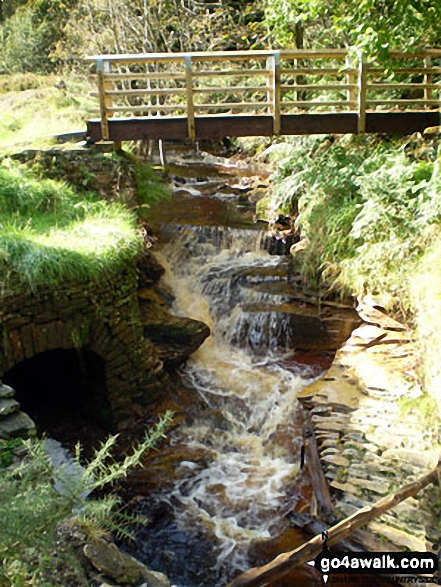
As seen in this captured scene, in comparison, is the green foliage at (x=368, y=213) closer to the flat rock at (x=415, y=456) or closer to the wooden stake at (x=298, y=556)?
the flat rock at (x=415, y=456)

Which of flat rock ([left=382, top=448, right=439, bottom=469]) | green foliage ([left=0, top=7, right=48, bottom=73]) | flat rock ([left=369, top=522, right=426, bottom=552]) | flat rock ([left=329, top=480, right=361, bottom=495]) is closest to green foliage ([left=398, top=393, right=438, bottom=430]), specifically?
flat rock ([left=382, top=448, right=439, bottom=469])

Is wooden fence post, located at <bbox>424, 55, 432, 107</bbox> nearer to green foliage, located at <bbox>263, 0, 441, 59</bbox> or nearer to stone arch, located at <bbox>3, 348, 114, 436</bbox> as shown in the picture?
green foliage, located at <bbox>263, 0, 441, 59</bbox>

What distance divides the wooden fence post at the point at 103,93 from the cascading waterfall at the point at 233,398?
7.56 feet

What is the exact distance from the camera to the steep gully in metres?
5.76

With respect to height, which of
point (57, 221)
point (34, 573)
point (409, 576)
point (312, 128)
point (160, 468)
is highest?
point (312, 128)

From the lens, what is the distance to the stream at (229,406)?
5770mm

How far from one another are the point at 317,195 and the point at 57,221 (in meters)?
4.31

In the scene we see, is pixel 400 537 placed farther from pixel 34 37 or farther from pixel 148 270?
pixel 34 37

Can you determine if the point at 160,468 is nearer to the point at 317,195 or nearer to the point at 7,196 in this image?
the point at 7,196

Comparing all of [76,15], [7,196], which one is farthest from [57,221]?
[76,15]

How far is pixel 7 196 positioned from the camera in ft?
27.5

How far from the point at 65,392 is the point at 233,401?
7.54ft

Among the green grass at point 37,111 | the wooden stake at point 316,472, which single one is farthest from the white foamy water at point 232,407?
the green grass at point 37,111

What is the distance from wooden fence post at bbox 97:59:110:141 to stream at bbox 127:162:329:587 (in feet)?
7.45
